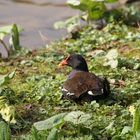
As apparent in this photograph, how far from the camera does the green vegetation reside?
4.46 meters

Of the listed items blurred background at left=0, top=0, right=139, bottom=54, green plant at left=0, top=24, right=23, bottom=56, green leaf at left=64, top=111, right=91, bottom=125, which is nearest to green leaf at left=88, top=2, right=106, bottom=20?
blurred background at left=0, top=0, right=139, bottom=54

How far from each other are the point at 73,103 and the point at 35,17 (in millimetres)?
4190

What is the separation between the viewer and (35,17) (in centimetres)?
933

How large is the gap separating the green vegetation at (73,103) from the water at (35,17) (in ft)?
2.28

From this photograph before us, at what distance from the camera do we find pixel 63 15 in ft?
31.1

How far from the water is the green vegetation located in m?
0.69

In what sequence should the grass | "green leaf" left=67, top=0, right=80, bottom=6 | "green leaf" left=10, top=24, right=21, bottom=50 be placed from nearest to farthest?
the grass, "green leaf" left=10, top=24, right=21, bottom=50, "green leaf" left=67, top=0, right=80, bottom=6

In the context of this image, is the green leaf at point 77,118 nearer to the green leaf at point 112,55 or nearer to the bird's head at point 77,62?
the bird's head at point 77,62

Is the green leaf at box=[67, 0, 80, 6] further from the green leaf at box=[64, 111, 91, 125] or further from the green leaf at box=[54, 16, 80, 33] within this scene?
the green leaf at box=[64, 111, 91, 125]

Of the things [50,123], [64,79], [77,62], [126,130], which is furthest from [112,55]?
[50,123]

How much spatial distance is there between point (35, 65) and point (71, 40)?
1.10 metres

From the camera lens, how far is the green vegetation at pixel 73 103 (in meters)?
4.46

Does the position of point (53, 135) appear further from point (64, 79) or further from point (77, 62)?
point (64, 79)

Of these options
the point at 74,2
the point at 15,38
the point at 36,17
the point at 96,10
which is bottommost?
the point at 36,17
